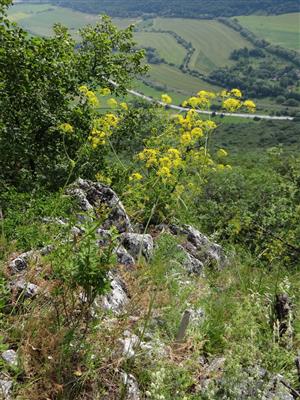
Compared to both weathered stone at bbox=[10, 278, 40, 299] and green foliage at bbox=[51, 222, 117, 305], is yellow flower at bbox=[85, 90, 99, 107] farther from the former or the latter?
green foliage at bbox=[51, 222, 117, 305]

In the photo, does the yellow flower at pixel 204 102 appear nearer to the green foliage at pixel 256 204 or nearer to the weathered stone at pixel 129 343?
the green foliage at pixel 256 204

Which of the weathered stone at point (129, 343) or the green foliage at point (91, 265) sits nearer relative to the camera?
the green foliage at point (91, 265)

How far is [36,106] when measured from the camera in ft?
31.5

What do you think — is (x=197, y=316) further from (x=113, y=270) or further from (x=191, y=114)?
(x=191, y=114)

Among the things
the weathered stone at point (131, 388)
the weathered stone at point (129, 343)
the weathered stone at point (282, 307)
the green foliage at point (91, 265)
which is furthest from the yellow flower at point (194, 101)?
the weathered stone at point (131, 388)

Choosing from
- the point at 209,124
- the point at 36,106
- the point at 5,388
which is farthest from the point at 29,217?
the point at 209,124

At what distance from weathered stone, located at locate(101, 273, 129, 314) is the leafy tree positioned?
13.0 feet

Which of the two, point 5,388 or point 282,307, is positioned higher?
point 5,388

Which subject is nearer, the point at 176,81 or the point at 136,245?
the point at 136,245

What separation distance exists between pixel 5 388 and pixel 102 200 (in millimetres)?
4718

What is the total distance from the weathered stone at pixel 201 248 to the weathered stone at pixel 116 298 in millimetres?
2066

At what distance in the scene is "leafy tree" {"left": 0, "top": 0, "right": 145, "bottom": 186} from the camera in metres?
8.83

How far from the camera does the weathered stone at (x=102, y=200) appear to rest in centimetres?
702

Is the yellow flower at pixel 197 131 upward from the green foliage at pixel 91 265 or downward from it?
downward
